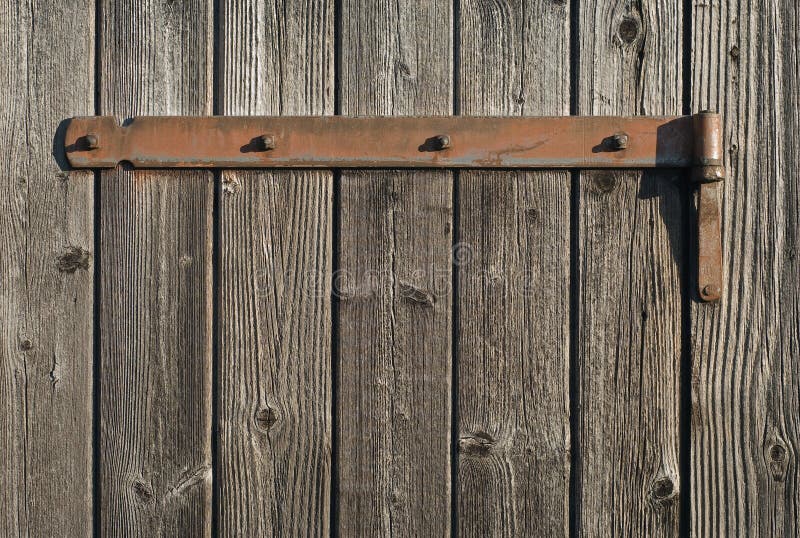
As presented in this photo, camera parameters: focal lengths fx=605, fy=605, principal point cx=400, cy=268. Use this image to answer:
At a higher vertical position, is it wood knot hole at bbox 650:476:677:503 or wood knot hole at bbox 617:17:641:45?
wood knot hole at bbox 617:17:641:45

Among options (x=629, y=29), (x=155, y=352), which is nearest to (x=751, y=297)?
(x=629, y=29)

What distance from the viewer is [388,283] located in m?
0.86

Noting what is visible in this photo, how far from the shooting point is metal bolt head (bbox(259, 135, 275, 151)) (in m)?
0.84

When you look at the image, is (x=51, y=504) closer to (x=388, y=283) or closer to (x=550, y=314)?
(x=388, y=283)

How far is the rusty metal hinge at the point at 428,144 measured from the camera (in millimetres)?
840

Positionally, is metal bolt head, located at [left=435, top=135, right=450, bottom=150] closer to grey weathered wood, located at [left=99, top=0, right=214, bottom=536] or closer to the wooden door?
the wooden door

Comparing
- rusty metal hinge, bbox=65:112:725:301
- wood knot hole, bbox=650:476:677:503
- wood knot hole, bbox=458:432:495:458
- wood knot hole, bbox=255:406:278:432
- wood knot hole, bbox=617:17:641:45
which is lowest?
wood knot hole, bbox=650:476:677:503

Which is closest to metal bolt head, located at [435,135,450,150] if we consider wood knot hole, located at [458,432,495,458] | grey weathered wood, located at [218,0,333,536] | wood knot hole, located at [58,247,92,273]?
grey weathered wood, located at [218,0,333,536]

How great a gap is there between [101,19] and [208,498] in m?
0.71

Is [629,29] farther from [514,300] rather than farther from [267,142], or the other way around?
[267,142]

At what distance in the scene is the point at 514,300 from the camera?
86 cm

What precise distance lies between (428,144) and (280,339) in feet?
1.14

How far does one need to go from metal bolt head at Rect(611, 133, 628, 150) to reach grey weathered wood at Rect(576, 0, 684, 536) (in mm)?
40

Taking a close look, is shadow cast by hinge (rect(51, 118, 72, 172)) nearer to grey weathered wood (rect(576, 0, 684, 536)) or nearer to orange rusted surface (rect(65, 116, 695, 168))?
orange rusted surface (rect(65, 116, 695, 168))
